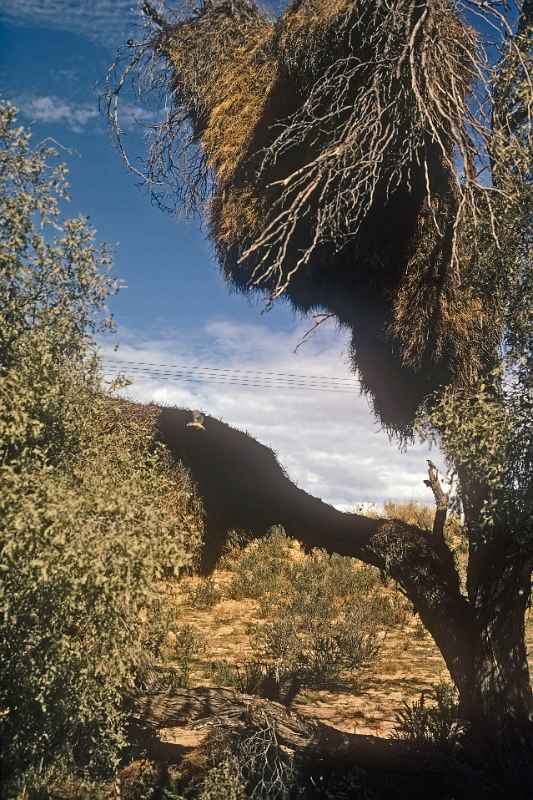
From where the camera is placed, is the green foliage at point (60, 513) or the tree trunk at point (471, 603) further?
the tree trunk at point (471, 603)

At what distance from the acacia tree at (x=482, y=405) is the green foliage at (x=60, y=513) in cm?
236

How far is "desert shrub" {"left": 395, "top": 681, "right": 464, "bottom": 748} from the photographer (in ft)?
29.8

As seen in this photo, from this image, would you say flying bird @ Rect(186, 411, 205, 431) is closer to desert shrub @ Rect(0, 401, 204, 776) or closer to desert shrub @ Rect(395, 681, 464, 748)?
desert shrub @ Rect(395, 681, 464, 748)

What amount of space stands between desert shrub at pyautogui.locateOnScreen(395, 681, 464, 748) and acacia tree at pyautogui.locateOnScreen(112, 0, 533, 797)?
1.11ft

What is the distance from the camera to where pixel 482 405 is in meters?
7.37

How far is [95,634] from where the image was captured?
6.01 metres

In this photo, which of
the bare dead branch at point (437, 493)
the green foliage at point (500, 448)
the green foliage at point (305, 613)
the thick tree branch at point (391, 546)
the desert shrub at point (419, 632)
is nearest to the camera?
the green foliage at point (500, 448)

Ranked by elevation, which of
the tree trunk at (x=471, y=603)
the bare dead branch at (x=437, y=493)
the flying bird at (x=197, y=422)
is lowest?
the tree trunk at (x=471, y=603)

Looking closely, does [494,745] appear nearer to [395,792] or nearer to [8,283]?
[395,792]

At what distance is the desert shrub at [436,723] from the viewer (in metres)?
9.07

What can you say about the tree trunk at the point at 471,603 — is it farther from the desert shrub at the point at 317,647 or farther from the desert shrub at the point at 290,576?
the desert shrub at the point at 290,576

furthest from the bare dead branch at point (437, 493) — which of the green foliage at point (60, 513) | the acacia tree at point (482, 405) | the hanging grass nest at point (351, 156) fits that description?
the green foliage at point (60, 513)

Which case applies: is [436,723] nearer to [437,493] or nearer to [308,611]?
[437,493]

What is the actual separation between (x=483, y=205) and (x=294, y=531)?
5938 mm
